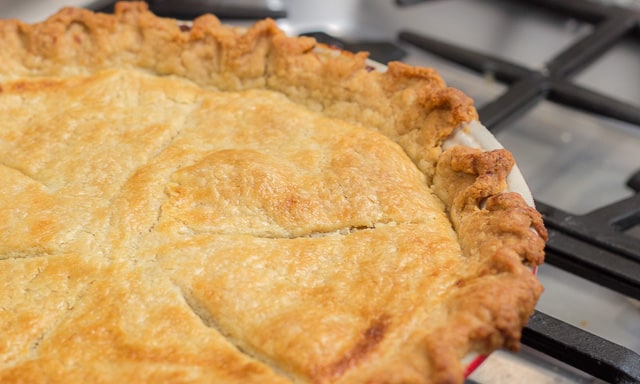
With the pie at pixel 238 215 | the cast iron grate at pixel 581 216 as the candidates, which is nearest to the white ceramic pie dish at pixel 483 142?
the pie at pixel 238 215

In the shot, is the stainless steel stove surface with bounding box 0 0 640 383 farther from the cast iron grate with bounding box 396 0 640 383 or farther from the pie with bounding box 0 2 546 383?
the pie with bounding box 0 2 546 383

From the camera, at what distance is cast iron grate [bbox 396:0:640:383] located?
1199 millimetres

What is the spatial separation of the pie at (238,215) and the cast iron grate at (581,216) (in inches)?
9.2

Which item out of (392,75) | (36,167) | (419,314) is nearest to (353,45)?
(392,75)

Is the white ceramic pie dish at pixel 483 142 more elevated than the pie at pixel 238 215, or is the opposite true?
the white ceramic pie dish at pixel 483 142

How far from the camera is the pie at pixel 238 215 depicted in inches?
39.8

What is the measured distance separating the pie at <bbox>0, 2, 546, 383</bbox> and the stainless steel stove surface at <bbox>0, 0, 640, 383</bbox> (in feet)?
0.92

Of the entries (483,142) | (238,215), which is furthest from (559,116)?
(238,215)

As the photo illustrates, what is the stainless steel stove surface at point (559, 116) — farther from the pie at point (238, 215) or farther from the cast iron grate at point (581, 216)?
the pie at point (238, 215)

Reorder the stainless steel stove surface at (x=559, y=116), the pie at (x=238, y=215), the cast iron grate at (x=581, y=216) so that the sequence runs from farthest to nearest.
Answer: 1. the stainless steel stove surface at (x=559, y=116)
2. the cast iron grate at (x=581, y=216)
3. the pie at (x=238, y=215)

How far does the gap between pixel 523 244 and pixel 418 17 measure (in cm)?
184

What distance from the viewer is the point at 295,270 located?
1.15 m

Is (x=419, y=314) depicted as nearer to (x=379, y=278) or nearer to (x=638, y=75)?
(x=379, y=278)

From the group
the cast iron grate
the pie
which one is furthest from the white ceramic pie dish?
the cast iron grate
